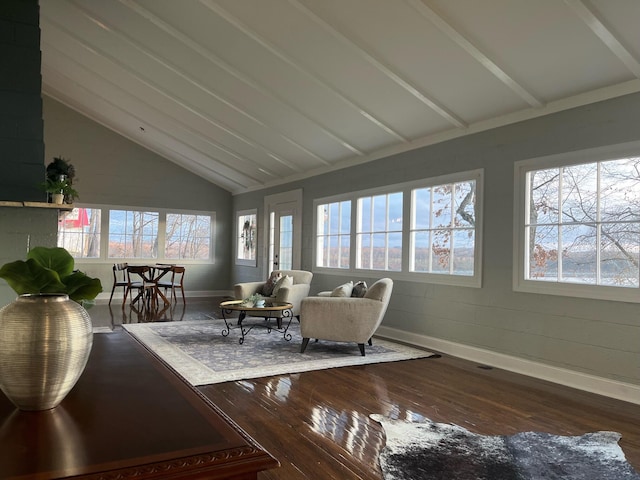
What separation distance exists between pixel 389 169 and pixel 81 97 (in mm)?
6130

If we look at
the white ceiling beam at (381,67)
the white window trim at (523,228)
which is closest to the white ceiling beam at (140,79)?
the white ceiling beam at (381,67)

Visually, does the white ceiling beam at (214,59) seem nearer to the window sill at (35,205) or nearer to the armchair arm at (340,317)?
the window sill at (35,205)

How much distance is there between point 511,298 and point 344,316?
1647 millimetres

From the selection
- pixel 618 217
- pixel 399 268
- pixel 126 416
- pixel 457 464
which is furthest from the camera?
pixel 399 268

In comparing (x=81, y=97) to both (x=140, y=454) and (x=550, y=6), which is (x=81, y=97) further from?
(x=140, y=454)

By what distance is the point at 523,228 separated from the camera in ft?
15.3

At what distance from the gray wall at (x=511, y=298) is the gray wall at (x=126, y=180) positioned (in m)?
5.72

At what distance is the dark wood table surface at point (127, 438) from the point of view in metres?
0.78

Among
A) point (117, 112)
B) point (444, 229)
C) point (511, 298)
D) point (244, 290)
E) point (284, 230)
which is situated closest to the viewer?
point (511, 298)

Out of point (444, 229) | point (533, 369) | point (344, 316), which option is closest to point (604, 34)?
point (444, 229)

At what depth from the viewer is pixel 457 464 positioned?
2.48 meters

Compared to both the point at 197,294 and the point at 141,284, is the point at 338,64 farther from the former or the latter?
the point at 197,294

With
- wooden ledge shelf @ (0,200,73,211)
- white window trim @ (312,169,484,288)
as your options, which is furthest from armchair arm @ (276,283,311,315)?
wooden ledge shelf @ (0,200,73,211)

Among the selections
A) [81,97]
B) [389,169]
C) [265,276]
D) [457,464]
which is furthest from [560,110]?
[81,97]
